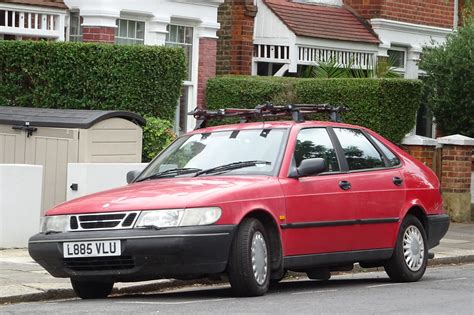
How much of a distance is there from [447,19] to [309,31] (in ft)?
16.5

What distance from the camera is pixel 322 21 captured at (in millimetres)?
25906

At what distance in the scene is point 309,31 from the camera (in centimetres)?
2492

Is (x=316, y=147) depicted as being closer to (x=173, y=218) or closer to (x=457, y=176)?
(x=173, y=218)

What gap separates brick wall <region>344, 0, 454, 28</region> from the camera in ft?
88.3

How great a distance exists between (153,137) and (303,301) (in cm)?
807

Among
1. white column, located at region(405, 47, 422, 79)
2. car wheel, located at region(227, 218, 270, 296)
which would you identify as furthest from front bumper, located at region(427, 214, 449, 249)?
white column, located at region(405, 47, 422, 79)

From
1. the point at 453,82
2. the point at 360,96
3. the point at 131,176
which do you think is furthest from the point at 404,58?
the point at 131,176

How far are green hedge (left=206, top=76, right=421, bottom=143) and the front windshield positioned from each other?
9.35 m

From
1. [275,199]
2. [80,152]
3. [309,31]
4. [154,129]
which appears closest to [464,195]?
[309,31]

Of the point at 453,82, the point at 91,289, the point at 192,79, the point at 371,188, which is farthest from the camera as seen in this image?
the point at 453,82

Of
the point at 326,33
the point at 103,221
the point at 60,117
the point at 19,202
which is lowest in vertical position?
the point at 19,202

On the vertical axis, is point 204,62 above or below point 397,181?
above

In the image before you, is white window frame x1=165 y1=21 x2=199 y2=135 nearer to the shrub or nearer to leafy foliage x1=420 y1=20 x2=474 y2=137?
the shrub

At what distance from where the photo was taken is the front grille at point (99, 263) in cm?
1116
